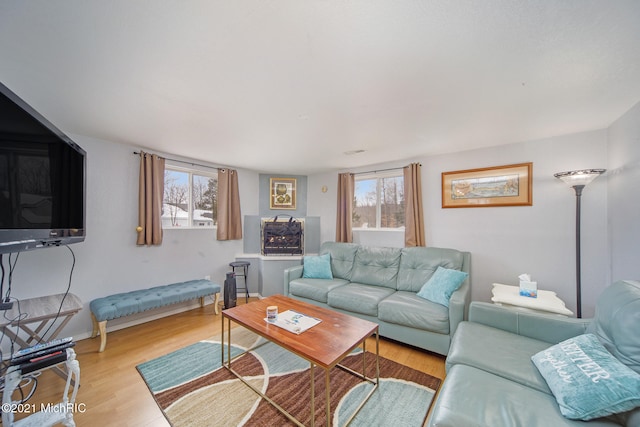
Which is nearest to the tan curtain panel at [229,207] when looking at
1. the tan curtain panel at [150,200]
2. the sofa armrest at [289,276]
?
the tan curtain panel at [150,200]

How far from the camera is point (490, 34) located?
1.19 meters

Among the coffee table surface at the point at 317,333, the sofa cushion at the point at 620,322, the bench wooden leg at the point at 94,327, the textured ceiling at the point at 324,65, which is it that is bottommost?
the bench wooden leg at the point at 94,327

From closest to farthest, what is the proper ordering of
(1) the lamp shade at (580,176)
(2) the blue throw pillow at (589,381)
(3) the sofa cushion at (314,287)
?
1. (2) the blue throw pillow at (589,381)
2. (1) the lamp shade at (580,176)
3. (3) the sofa cushion at (314,287)

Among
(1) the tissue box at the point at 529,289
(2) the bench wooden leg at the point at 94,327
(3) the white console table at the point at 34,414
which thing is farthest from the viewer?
(2) the bench wooden leg at the point at 94,327

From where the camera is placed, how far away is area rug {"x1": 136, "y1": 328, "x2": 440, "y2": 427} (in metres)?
1.60

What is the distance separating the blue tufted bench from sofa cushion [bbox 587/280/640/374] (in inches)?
145

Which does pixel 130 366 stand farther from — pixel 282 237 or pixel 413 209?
pixel 413 209

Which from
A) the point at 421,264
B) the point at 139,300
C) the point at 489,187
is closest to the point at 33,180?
the point at 139,300

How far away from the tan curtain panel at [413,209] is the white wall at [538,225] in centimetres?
17

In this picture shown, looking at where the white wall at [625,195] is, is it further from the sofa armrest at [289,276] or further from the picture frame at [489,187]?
the sofa armrest at [289,276]

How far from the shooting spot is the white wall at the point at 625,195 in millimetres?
1945

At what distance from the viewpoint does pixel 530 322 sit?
1.76 m

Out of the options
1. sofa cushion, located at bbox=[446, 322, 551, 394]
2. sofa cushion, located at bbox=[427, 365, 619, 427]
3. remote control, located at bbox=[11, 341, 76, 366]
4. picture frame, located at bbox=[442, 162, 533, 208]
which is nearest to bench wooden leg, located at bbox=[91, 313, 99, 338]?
remote control, located at bbox=[11, 341, 76, 366]

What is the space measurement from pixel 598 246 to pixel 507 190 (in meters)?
0.97
